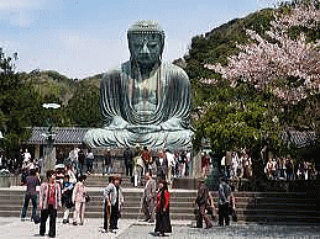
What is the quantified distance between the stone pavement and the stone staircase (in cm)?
72

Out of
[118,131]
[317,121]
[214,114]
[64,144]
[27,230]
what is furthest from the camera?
[64,144]

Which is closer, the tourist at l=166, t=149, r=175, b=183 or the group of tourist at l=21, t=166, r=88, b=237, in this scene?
the group of tourist at l=21, t=166, r=88, b=237

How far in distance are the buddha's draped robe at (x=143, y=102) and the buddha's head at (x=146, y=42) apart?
23.6 inches

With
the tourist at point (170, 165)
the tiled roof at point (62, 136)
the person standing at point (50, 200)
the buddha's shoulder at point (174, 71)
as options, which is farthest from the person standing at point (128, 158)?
the tiled roof at point (62, 136)

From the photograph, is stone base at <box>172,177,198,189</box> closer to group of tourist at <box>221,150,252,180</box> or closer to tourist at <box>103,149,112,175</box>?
tourist at <box>103,149,112,175</box>

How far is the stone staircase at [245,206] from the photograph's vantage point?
18625mm

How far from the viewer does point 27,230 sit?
1542cm

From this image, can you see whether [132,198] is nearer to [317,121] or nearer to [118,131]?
[317,121]

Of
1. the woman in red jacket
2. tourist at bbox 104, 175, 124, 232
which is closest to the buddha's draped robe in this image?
tourist at bbox 104, 175, 124, 232

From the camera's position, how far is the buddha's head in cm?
Result: 2925

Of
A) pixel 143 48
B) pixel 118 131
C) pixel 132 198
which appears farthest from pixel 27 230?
pixel 143 48

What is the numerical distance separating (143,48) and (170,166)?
647cm

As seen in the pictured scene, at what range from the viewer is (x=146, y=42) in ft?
96.3

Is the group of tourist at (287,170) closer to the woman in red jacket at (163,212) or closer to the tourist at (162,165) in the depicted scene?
the tourist at (162,165)
